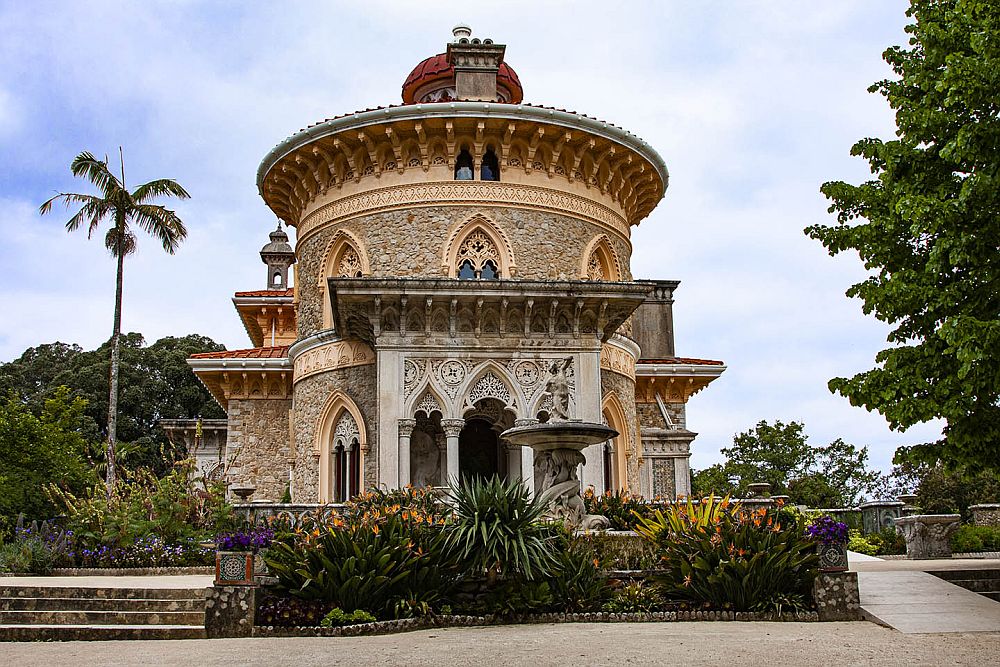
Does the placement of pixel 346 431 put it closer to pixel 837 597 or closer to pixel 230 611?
pixel 230 611

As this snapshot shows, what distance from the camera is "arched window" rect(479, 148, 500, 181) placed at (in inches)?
869

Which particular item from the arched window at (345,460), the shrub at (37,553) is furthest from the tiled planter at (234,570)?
the arched window at (345,460)

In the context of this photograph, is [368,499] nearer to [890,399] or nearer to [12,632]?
[12,632]

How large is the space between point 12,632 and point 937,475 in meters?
32.4

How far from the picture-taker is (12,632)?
37.1 ft

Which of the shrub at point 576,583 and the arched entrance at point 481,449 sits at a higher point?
the arched entrance at point 481,449

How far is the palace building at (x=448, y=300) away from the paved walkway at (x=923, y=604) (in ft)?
23.3

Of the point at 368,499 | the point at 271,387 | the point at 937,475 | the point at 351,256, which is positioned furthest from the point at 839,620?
the point at 937,475

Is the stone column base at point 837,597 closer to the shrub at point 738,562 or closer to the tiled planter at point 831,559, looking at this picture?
the tiled planter at point 831,559

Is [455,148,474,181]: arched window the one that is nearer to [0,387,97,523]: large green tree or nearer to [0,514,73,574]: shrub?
[0,514,73,574]: shrub

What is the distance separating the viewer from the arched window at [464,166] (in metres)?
21.9

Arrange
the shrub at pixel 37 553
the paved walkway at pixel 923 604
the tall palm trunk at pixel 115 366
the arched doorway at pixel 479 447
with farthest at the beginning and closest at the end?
1. the tall palm trunk at pixel 115 366
2. the arched doorway at pixel 479 447
3. the shrub at pixel 37 553
4. the paved walkway at pixel 923 604

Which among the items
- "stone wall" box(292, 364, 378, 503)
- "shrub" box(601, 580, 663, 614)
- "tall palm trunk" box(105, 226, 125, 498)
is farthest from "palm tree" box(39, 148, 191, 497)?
"shrub" box(601, 580, 663, 614)

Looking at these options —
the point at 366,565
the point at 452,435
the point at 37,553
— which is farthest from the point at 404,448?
the point at 366,565
